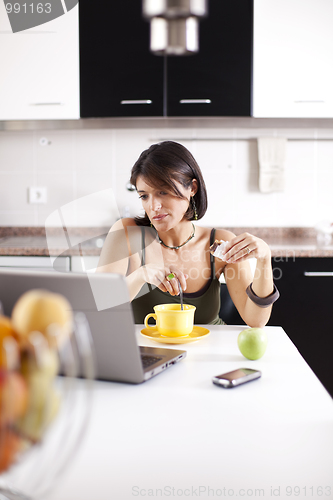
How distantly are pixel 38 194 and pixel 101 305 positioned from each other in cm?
228

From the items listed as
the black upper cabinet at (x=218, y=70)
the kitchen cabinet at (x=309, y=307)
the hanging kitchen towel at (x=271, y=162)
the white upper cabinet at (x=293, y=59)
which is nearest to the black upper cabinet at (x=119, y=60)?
the black upper cabinet at (x=218, y=70)

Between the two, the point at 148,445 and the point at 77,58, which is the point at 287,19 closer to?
the point at 77,58

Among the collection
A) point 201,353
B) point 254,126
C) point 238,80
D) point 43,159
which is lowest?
point 201,353

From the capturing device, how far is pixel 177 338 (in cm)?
107

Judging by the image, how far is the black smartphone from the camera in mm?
787

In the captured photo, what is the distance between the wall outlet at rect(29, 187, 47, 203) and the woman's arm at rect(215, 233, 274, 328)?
1675 millimetres

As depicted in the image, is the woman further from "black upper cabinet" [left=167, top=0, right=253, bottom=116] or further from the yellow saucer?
"black upper cabinet" [left=167, top=0, right=253, bottom=116]

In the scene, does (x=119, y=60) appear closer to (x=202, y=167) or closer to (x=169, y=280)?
(x=202, y=167)

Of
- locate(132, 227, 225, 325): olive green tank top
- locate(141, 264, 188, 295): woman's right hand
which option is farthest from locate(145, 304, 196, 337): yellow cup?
locate(132, 227, 225, 325): olive green tank top

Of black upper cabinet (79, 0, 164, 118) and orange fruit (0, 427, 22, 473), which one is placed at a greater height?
black upper cabinet (79, 0, 164, 118)

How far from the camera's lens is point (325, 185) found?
273 centimetres

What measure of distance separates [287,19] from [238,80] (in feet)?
1.34

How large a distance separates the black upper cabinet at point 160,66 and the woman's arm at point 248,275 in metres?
1.20

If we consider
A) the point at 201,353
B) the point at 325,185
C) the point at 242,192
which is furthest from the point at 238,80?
the point at 201,353
